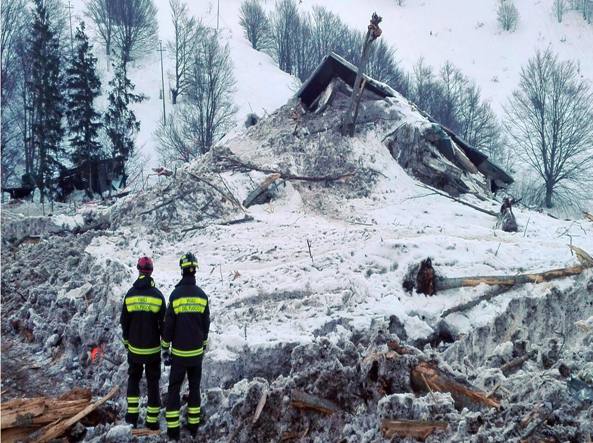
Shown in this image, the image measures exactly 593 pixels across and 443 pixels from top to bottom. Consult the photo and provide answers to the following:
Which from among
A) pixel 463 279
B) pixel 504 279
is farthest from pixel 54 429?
pixel 504 279

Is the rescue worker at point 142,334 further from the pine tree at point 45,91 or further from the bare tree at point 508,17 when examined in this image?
the bare tree at point 508,17

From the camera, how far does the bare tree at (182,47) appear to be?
137ft

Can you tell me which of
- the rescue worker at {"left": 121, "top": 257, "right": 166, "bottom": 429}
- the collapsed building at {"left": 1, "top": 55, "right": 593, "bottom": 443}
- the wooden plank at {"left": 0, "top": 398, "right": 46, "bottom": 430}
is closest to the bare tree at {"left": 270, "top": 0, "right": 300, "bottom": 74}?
the collapsed building at {"left": 1, "top": 55, "right": 593, "bottom": 443}

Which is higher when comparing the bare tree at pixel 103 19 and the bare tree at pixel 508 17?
the bare tree at pixel 508 17

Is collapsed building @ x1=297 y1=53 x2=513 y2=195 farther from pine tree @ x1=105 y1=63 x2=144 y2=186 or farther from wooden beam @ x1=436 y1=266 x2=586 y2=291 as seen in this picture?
pine tree @ x1=105 y1=63 x2=144 y2=186

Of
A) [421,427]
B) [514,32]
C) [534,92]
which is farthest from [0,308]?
[514,32]

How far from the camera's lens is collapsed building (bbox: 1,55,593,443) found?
15.6ft

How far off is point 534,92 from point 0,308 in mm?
28828

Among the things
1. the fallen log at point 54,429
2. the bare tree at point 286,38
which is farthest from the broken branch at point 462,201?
the bare tree at point 286,38

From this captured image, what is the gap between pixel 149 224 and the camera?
12430 millimetres

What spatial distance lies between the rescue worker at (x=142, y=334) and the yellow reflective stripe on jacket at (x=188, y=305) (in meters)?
0.33

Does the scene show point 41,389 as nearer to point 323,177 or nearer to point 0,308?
point 0,308

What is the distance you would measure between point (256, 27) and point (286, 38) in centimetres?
419

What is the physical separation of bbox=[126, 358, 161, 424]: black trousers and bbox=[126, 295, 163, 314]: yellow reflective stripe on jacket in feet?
1.69
